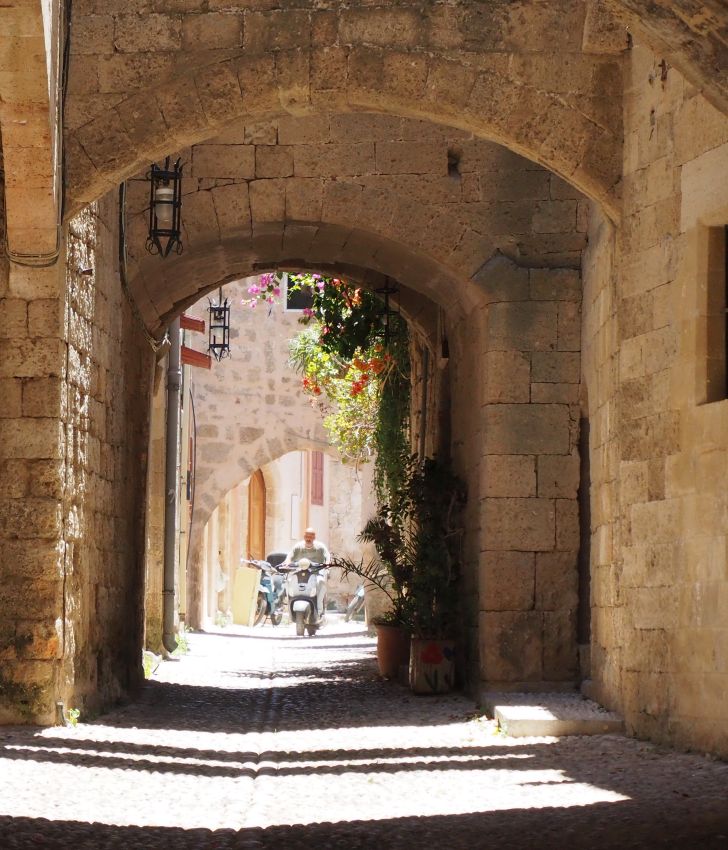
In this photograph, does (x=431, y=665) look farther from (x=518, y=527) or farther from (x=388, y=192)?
(x=388, y=192)

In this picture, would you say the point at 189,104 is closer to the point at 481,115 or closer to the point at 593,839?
the point at 481,115

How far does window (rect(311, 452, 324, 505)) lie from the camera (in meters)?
36.7

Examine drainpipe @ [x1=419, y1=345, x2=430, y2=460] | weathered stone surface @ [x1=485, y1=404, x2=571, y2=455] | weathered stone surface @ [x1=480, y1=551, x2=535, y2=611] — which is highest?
drainpipe @ [x1=419, y1=345, x2=430, y2=460]

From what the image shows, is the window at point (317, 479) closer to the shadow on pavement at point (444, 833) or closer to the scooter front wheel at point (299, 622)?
the scooter front wheel at point (299, 622)

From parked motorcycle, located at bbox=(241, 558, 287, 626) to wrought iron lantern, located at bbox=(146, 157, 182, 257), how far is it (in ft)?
51.3

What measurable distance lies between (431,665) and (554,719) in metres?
2.44

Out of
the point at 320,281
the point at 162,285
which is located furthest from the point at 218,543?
the point at 162,285

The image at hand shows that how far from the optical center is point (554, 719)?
25.9ft

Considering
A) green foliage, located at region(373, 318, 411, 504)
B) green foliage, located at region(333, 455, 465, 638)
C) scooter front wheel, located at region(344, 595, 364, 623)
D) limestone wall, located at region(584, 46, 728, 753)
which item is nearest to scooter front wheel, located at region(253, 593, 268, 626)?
scooter front wheel, located at region(344, 595, 364, 623)

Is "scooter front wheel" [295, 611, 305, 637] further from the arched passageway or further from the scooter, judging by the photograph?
the arched passageway

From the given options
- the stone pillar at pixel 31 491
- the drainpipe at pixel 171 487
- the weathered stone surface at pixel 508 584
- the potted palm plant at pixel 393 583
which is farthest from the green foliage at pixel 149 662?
the stone pillar at pixel 31 491

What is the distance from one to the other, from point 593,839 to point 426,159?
592 centimetres

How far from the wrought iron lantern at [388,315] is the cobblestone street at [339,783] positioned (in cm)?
340

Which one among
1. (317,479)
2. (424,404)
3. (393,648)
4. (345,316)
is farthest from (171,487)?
(317,479)
